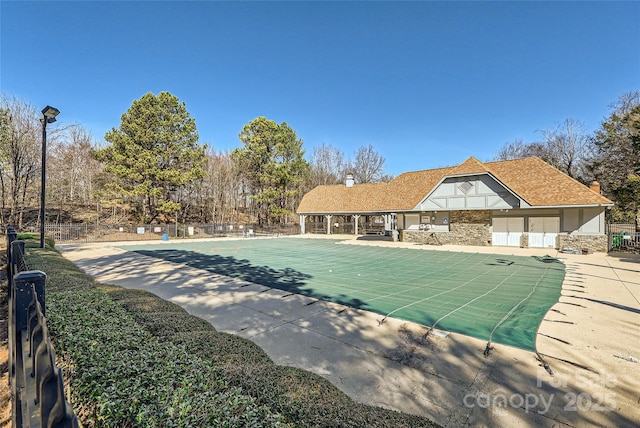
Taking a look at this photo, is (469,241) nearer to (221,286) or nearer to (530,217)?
(530,217)

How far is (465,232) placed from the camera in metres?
21.5

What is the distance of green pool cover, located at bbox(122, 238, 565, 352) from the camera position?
550cm

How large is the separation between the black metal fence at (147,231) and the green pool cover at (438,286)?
15895 millimetres

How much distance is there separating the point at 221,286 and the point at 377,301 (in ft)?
14.1

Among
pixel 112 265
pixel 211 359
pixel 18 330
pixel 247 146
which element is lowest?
pixel 112 265

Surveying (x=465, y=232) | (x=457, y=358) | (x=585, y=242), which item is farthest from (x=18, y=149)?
(x=585, y=242)

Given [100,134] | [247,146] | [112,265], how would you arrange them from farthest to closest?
[247,146]
[100,134]
[112,265]

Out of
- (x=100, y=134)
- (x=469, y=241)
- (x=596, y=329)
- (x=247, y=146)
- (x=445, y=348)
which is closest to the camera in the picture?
(x=445, y=348)

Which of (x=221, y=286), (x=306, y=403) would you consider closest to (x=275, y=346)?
(x=306, y=403)

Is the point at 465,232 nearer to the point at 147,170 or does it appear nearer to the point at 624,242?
the point at 624,242

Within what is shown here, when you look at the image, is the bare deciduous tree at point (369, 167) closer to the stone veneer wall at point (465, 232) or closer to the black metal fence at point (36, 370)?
the stone veneer wall at point (465, 232)

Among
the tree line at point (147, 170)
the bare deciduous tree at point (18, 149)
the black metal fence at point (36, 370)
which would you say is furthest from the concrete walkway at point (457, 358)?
the tree line at point (147, 170)

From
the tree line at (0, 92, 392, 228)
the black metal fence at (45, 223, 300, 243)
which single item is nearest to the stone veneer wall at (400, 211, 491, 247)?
the black metal fence at (45, 223, 300, 243)

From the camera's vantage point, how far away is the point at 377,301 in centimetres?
680
